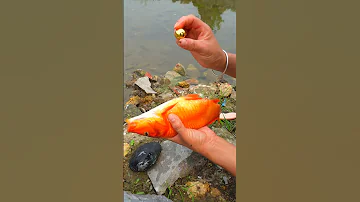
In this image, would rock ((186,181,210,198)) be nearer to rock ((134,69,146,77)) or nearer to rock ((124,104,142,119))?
rock ((124,104,142,119))

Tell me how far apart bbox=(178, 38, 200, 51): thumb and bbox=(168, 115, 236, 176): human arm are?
0.19 metres

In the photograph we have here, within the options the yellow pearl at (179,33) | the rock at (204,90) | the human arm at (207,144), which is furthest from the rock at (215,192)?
the yellow pearl at (179,33)

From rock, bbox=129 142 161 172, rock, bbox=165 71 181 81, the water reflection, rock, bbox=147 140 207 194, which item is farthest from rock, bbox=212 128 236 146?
the water reflection

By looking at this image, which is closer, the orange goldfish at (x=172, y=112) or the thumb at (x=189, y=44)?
the thumb at (x=189, y=44)

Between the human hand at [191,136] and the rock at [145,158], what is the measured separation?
13 centimetres

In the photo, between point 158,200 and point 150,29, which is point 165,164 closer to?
point 158,200

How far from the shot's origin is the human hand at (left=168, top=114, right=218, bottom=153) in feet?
2.65

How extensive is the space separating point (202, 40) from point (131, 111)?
0.42 metres

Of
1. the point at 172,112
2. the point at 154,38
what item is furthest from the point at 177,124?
the point at 154,38

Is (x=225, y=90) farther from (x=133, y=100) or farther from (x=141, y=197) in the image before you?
(x=141, y=197)

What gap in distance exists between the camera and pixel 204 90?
1.19m

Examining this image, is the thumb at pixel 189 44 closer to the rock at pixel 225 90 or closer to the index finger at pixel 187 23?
the index finger at pixel 187 23

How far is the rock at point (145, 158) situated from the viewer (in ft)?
3.06

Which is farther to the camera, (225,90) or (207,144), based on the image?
(225,90)
